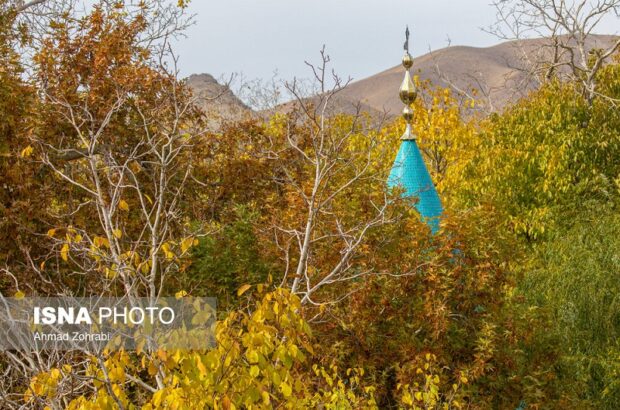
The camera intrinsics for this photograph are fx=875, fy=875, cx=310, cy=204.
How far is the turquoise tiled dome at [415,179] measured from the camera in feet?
40.8

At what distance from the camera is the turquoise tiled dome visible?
1244cm

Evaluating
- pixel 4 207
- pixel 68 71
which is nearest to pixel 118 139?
pixel 68 71

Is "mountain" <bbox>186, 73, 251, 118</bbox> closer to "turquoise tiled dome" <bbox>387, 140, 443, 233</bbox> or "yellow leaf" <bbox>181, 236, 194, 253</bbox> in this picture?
"turquoise tiled dome" <bbox>387, 140, 443, 233</bbox>

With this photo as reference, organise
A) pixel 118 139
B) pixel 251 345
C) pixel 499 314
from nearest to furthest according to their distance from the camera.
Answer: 1. pixel 251 345
2. pixel 499 314
3. pixel 118 139

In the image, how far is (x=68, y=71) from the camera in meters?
14.1

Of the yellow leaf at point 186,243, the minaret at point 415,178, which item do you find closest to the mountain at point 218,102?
the minaret at point 415,178

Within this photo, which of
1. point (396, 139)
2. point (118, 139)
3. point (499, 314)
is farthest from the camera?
point (396, 139)

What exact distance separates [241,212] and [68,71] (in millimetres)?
4034

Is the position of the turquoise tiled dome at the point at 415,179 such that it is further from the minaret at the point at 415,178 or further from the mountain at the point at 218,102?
the mountain at the point at 218,102

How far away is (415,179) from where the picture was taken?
500 inches

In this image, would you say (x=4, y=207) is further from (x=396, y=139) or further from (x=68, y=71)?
(x=396, y=139)

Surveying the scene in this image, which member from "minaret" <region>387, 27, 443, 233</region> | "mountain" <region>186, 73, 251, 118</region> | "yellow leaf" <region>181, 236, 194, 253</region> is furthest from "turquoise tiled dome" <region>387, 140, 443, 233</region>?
"yellow leaf" <region>181, 236, 194, 253</region>

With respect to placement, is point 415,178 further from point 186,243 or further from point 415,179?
point 186,243

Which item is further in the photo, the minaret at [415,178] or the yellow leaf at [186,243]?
the minaret at [415,178]
